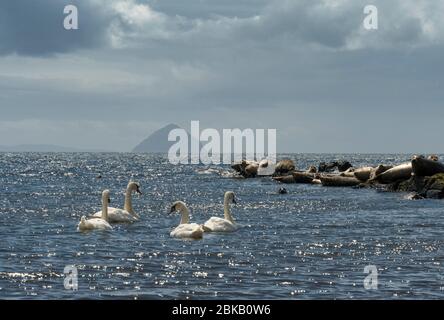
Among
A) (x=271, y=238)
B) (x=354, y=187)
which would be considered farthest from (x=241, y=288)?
(x=354, y=187)

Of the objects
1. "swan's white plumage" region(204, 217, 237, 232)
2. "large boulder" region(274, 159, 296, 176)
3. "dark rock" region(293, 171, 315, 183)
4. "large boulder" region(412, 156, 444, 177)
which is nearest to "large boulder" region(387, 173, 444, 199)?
"large boulder" region(412, 156, 444, 177)

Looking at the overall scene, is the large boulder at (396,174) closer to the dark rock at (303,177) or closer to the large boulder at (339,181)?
the large boulder at (339,181)

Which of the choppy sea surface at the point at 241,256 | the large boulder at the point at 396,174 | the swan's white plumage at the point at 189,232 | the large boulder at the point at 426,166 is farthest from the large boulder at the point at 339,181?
the swan's white plumage at the point at 189,232

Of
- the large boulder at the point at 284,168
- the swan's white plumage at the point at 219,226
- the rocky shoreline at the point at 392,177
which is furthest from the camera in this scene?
the large boulder at the point at 284,168

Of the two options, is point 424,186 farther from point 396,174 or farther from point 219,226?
point 219,226

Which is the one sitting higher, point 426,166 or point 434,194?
point 426,166

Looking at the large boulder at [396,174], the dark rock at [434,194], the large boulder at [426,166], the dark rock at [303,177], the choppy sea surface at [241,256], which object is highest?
the large boulder at [426,166]

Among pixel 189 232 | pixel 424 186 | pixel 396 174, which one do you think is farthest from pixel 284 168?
pixel 189 232

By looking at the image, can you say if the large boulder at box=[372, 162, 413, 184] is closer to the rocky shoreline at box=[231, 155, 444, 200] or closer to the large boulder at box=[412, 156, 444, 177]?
the rocky shoreline at box=[231, 155, 444, 200]

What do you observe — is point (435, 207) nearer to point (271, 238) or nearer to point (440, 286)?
point (271, 238)

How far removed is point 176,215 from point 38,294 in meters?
20.9

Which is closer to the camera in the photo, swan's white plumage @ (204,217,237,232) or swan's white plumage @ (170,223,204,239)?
swan's white plumage @ (170,223,204,239)

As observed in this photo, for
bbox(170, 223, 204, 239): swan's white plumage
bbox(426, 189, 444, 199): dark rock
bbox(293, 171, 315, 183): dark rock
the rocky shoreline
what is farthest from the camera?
bbox(293, 171, 315, 183): dark rock
